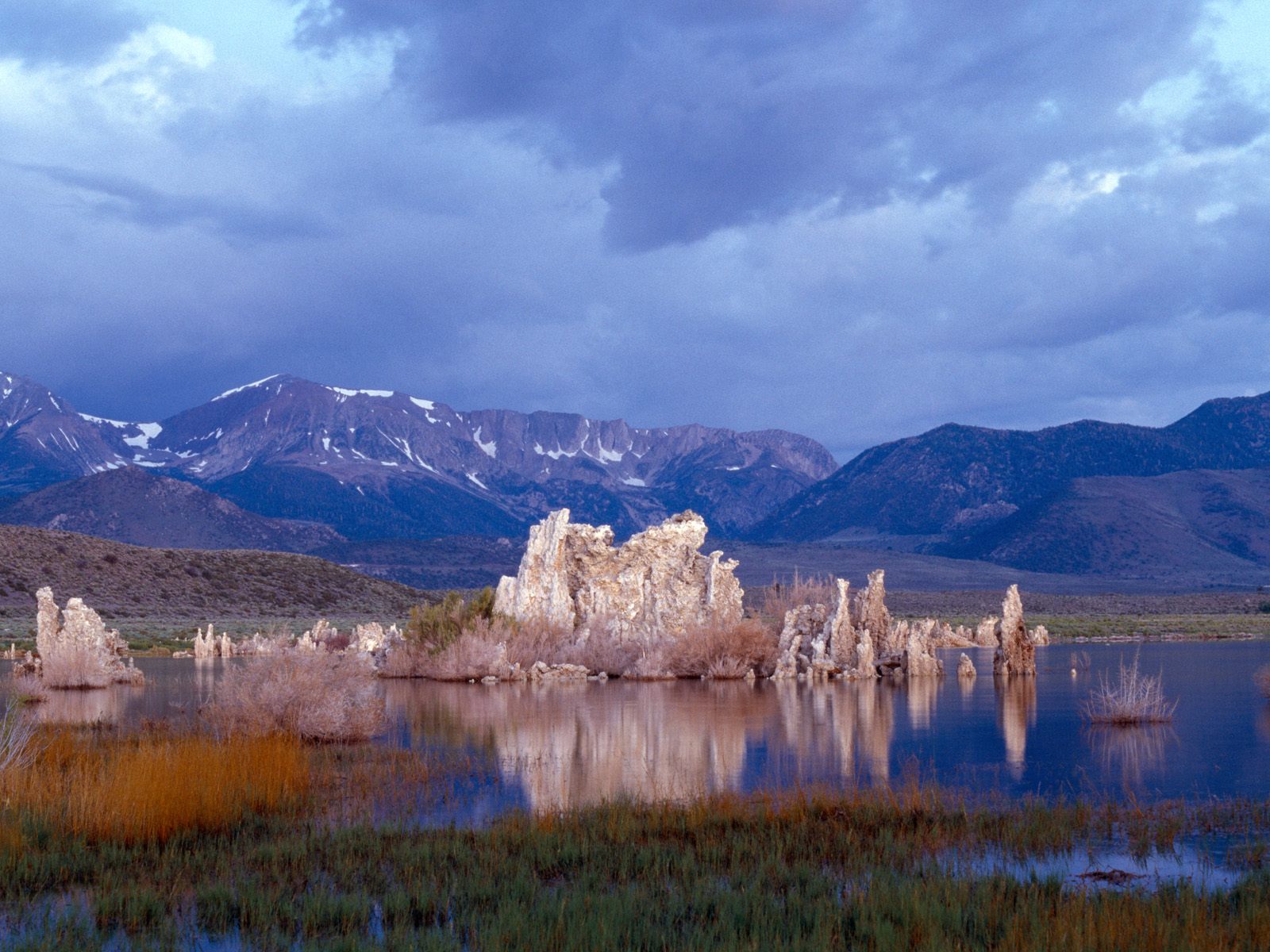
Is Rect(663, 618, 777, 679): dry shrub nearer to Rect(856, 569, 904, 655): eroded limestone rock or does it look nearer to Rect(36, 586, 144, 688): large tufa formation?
Rect(856, 569, 904, 655): eroded limestone rock

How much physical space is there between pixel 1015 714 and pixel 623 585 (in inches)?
686

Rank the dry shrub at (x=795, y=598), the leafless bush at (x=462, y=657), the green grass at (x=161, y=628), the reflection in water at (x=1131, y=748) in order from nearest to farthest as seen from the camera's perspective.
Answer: the reflection in water at (x=1131, y=748) → the leafless bush at (x=462, y=657) → the dry shrub at (x=795, y=598) → the green grass at (x=161, y=628)

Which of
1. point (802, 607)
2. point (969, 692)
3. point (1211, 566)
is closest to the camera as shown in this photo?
point (969, 692)

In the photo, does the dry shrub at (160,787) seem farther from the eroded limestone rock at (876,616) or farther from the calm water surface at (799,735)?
the eroded limestone rock at (876,616)

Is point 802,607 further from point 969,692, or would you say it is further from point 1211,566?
point 1211,566

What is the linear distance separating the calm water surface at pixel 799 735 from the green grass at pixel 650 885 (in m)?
1.53

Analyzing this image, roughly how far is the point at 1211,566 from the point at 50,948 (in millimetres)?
149172

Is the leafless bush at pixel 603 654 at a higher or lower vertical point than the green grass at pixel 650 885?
lower

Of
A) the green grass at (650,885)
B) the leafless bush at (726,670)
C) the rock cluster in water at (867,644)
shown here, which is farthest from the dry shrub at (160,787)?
the rock cluster in water at (867,644)

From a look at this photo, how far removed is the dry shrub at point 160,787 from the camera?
10.9 m

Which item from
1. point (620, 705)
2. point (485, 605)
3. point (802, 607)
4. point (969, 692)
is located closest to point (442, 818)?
point (620, 705)

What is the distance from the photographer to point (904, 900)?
8.15 metres

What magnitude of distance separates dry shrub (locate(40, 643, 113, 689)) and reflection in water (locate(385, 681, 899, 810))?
7.69 metres

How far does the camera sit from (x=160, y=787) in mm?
11547
